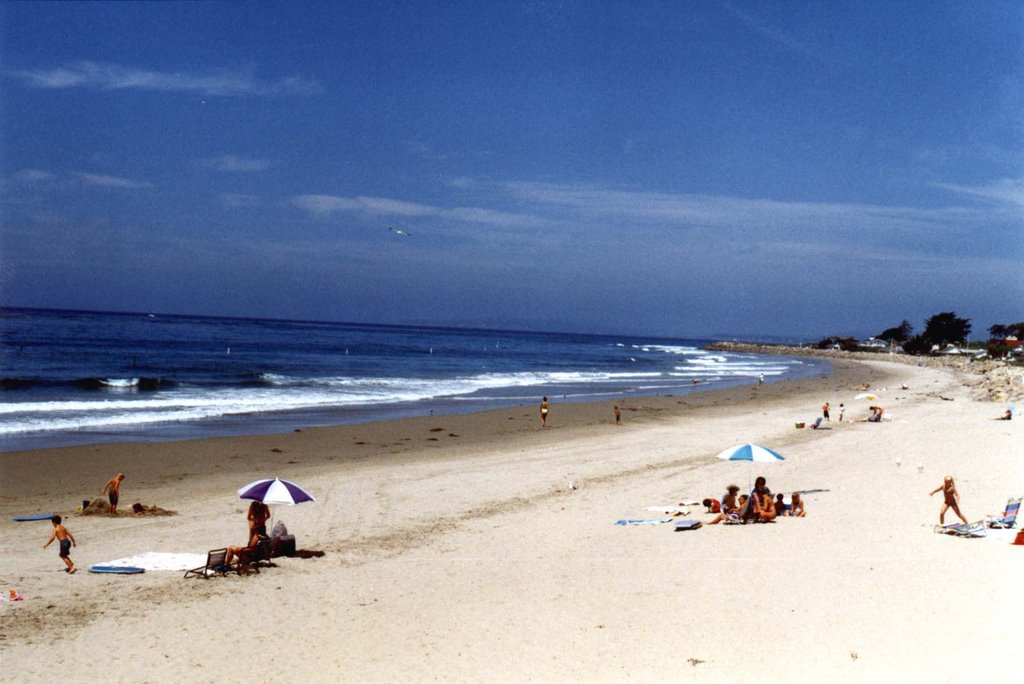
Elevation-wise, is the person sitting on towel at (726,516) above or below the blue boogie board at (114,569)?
above

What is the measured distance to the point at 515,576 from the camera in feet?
34.6

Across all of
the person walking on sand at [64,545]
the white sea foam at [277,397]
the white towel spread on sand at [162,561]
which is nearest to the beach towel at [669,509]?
the white towel spread on sand at [162,561]

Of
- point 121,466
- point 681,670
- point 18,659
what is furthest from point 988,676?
point 121,466

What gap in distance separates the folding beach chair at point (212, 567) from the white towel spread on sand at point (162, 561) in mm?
246

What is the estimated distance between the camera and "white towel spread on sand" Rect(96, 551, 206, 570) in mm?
10680

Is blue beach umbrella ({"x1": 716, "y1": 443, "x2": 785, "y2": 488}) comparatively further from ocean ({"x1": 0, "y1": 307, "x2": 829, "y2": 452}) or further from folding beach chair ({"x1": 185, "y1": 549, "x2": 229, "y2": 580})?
ocean ({"x1": 0, "y1": 307, "x2": 829, "y2": 452})

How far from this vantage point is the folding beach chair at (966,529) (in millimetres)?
11703

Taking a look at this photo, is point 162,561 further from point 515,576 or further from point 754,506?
point 754,506

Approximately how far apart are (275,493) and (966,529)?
413 inches

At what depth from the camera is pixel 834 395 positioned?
43750 millimetres

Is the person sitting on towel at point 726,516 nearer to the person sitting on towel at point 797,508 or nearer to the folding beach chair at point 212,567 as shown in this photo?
the person sitting on towel at point 797,508

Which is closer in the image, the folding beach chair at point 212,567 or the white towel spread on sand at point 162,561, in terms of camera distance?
the folding beach chair at point 212,567

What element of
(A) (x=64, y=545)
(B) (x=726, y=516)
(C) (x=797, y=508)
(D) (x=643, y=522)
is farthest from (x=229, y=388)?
(C) (x=797, y=508)

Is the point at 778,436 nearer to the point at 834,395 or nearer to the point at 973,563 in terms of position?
the point at 973,563
